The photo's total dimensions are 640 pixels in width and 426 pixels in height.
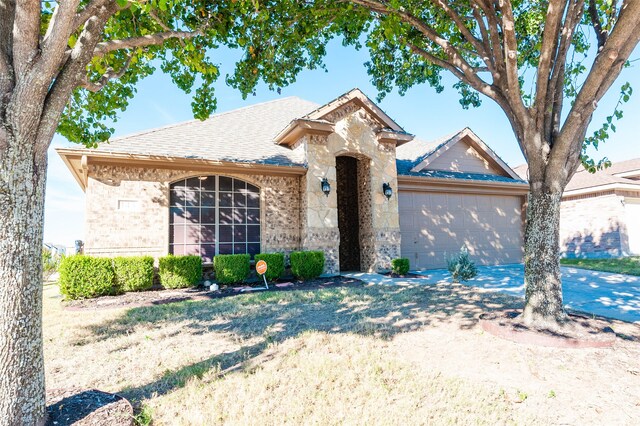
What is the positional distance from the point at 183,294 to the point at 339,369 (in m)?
6.00

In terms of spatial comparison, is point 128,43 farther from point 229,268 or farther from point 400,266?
point 400,266

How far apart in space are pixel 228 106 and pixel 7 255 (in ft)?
41.3

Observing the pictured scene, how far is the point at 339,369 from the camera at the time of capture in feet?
12.3

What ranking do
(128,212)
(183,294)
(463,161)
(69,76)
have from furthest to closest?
(463,161)
(128,212)
(183,294)
(69,76)

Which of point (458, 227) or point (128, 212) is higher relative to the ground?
point (128, 212)

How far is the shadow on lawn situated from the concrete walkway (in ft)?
4.16

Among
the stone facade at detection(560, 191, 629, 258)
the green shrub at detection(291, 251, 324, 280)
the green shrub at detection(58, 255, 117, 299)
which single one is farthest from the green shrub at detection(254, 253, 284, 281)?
the stone facade at detection(560, 191, 629, 258)

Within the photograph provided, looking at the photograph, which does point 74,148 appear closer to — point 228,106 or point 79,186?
point 79,186

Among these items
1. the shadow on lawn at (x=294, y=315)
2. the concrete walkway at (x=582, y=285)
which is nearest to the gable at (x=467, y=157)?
the concrete walkway at (x=582, y=285)

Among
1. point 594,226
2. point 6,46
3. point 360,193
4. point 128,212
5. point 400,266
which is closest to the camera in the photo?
point 6,46

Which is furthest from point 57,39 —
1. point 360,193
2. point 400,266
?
point 360,193

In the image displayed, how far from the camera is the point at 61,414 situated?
2.82 meters

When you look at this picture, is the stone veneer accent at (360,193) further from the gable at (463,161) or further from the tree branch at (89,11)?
the tree branch at (89,11)

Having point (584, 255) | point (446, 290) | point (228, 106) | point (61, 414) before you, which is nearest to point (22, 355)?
point (61, 414)
